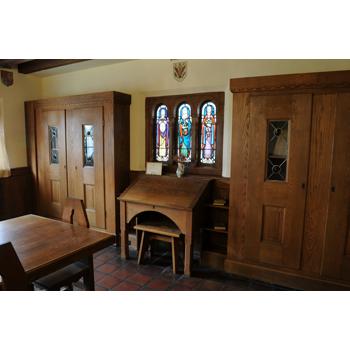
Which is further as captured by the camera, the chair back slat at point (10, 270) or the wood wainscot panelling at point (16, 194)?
the wood wainscot panelling at point (16, 194)

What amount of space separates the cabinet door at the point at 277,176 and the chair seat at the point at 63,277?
1.59 meters

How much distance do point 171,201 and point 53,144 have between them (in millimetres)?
2325

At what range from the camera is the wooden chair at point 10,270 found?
4.12 ft

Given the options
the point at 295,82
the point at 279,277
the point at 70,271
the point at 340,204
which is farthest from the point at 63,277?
the point at 295,82

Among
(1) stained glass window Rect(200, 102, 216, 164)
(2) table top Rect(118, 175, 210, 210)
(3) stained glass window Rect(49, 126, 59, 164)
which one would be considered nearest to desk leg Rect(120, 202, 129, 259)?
(2) table top Rect(118, 175, 210, 210)

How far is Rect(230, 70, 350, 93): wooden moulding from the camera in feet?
7.15

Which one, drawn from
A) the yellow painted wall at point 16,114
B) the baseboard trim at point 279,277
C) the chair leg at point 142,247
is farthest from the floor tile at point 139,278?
the yellow painted wall at point 16,114

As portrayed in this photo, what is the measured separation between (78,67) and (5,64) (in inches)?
41.4

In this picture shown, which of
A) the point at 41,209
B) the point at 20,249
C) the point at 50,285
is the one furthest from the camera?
the point at 41,209

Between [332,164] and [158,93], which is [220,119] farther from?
[332,164]

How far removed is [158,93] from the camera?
11.5 feet

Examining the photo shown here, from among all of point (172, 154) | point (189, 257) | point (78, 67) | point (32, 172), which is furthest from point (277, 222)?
point (32, 172)

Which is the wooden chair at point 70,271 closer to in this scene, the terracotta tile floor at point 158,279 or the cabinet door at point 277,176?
the terracotta tile floor at point 158,279

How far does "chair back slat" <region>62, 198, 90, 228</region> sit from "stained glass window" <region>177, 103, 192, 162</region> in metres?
1.62
